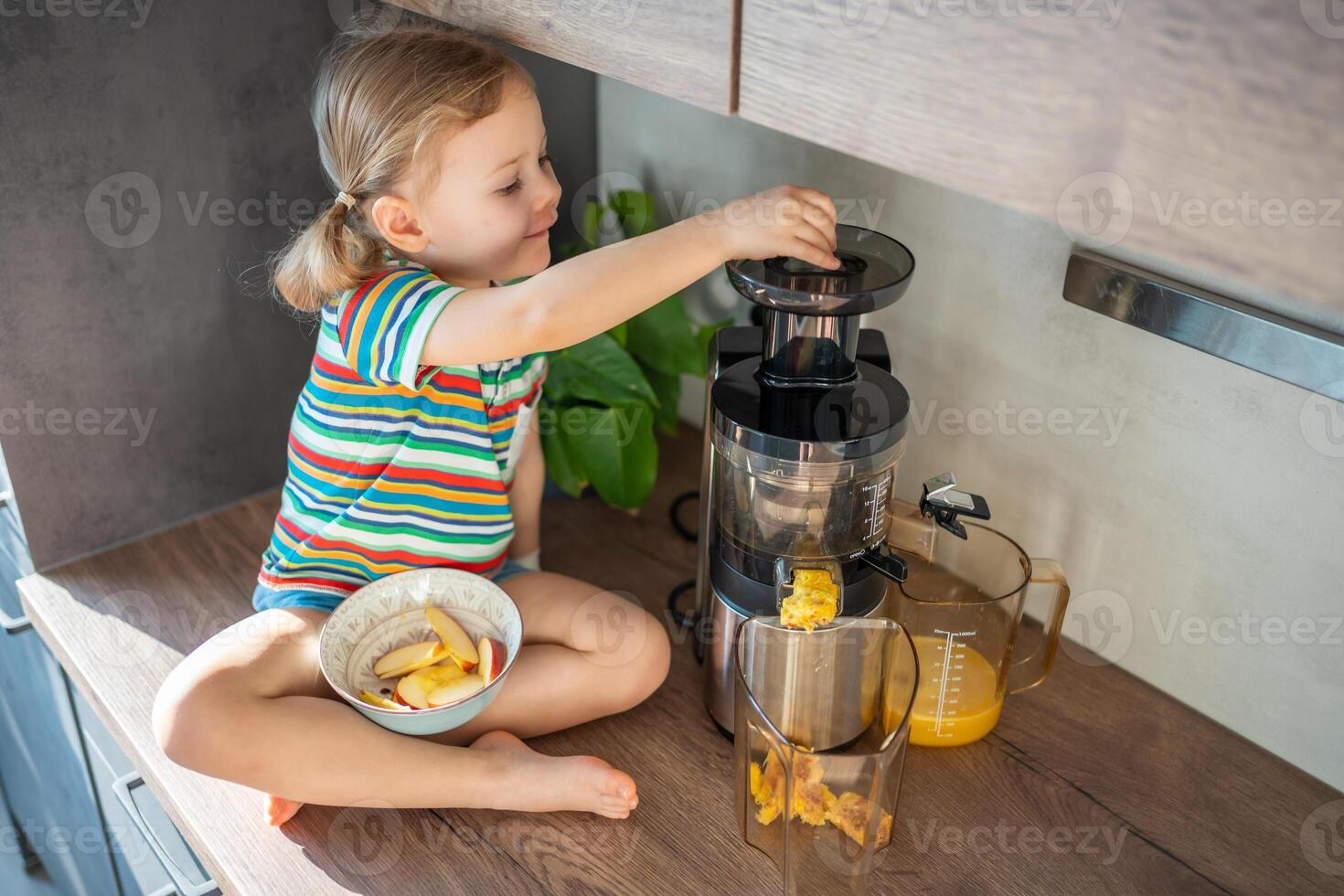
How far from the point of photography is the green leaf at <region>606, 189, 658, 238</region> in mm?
1151

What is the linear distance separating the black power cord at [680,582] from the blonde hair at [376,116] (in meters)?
0.41

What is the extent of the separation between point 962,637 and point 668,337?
0.40 m

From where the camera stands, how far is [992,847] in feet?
2.68

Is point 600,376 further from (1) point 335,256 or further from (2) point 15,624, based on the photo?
(2) point 15,624

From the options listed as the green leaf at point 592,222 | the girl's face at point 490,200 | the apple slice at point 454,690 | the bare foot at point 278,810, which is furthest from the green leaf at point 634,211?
the bare foot at point 278,810

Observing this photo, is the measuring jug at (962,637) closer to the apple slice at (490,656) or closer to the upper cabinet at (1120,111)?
the apple slice at (490,656)

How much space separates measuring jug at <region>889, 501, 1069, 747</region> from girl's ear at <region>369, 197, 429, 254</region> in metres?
0.43

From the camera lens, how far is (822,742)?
0.84 meters

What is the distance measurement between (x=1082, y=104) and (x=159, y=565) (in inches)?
37.4

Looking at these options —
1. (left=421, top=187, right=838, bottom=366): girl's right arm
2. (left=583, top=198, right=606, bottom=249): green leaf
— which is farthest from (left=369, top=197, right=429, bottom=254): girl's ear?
(left=583, top=198, right=606, bottom=249): green leaf

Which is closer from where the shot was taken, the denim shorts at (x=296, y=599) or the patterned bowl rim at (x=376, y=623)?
the patterned bowl rim at (x=376, y=623)

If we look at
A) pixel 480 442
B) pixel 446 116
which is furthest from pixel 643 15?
pixel 480 442

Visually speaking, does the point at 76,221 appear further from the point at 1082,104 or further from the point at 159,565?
the point at 1082,104

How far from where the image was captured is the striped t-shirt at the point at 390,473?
3.07 ft
